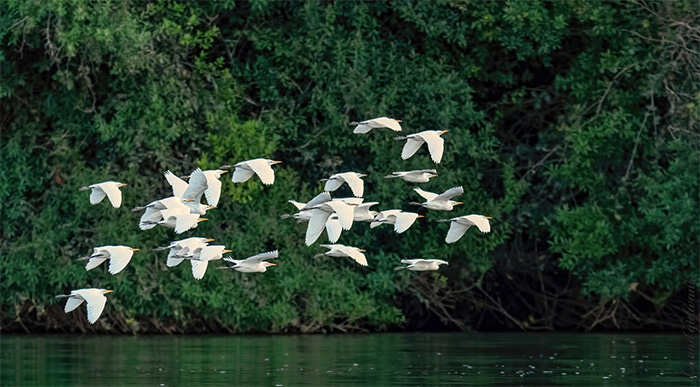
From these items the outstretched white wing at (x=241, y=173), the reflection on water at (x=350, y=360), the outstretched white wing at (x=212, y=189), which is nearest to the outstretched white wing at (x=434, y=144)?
the outstretched white wing at (x=241, y=173)

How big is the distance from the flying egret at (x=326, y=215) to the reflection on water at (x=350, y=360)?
5.24 feet

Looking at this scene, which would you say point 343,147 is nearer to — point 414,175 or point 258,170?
point 414,175

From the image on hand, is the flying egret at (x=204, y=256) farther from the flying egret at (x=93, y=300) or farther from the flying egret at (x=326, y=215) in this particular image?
the flying egret at (x=93, y=300)

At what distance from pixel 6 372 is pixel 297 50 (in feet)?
26.9

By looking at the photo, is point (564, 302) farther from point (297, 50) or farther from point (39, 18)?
point (39, 18)

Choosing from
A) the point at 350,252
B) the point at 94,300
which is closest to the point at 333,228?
the point at 350,252

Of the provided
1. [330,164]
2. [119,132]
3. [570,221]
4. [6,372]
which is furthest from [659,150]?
[6,372]

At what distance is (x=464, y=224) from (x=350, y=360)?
219 cm

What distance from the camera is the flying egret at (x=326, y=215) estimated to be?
18.5m

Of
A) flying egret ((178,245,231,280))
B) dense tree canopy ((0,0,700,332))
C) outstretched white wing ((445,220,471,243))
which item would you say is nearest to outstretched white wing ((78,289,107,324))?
flying egret ((178,245,231,280))

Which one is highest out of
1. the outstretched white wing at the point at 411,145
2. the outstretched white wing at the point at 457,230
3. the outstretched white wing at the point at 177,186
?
the outstretched white wing at the point at 411,145

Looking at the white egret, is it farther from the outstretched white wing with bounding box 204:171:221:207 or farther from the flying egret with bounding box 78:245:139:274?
the flying egret with bounding box 78:245:139:274

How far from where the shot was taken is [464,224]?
21.8m

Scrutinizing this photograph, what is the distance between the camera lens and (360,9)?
87.2 ft
